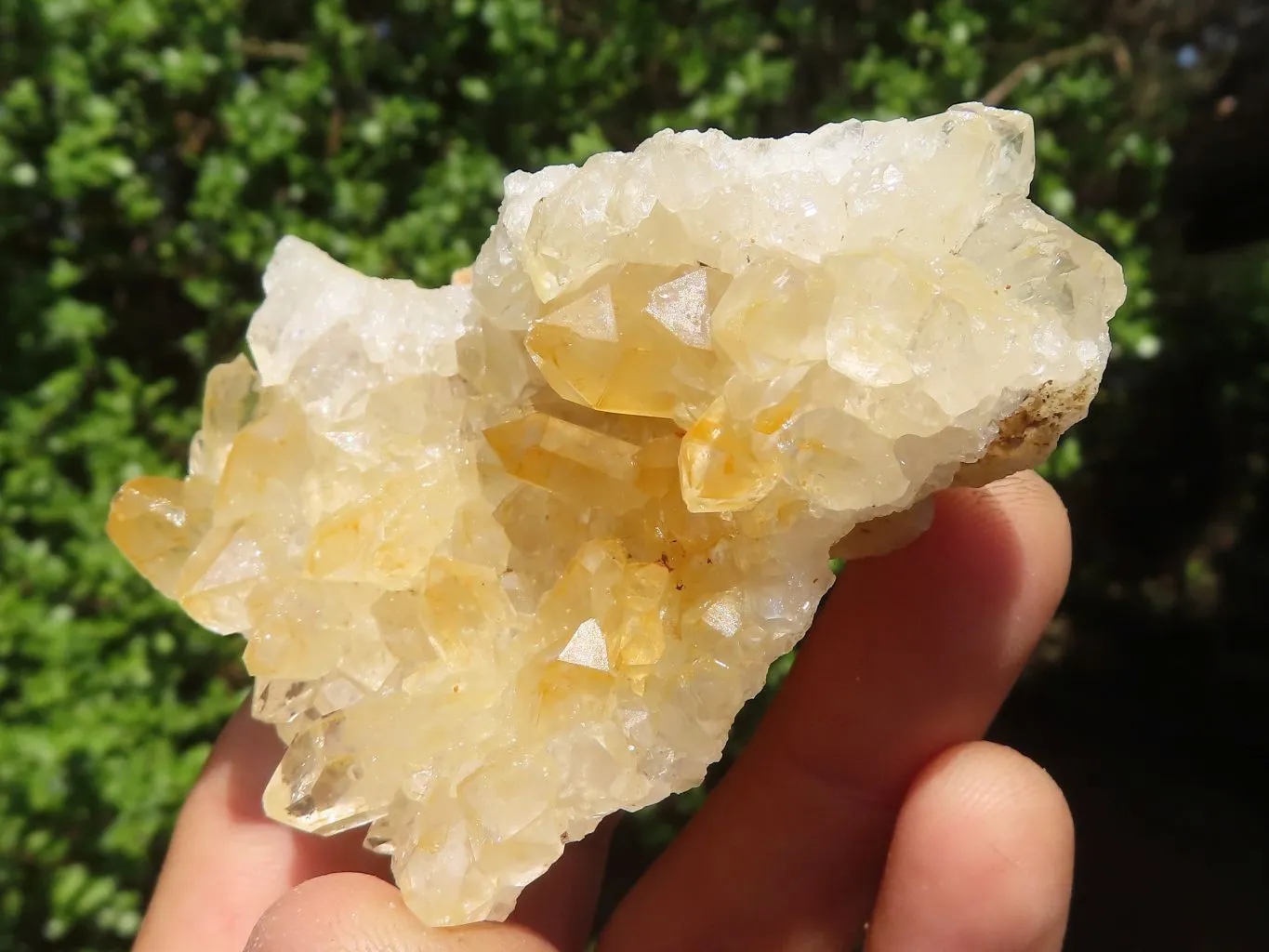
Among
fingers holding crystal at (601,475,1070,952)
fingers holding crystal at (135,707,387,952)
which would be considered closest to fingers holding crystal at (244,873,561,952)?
fingers holding crystal at (135,707,387,952)

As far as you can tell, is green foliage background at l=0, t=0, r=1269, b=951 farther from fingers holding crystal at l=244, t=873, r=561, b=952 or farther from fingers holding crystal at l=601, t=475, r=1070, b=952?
fingers holding crystal at l=244, t=873, r=561, b=952

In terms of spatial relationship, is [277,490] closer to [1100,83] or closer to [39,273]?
[39,273]

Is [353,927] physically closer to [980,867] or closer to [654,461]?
[654,461]

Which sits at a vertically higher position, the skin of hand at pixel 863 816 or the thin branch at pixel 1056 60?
the thin branch at pixel 1056 60

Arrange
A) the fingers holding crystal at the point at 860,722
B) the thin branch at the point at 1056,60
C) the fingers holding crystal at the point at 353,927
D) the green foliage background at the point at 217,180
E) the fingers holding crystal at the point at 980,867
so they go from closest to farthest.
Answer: the fingers holding crystal at the point at 353,927 < the fingers holding crystal at the point at 980,867 < the fingers holding crystal at the point at 860,722 < the green foliage background at the point at 217,180 < the thin branch at the point at 1056,60

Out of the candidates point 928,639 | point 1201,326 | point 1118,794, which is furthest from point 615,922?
point 1201,326

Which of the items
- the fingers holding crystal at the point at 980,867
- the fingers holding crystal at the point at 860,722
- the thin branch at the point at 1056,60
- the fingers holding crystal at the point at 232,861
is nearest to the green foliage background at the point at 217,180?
the thin branch at the point at 1056,60

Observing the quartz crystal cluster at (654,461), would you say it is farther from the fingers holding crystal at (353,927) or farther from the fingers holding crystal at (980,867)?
the fingers holding crystal at (980,867)
